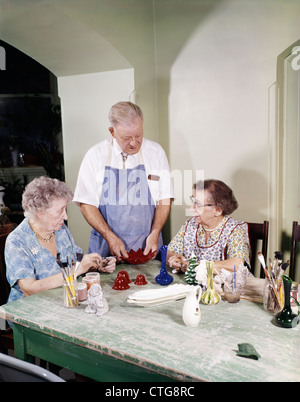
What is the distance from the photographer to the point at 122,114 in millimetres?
2857

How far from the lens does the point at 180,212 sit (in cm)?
323

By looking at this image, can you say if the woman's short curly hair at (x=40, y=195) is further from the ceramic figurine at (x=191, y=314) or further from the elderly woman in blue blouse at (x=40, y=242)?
the ceramic figurine at (x=191, y=314)

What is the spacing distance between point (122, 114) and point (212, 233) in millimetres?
1062

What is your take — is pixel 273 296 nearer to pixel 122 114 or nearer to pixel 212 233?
pixel 212 233

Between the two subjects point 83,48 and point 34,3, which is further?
point 83,48

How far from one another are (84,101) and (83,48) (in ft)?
1.29

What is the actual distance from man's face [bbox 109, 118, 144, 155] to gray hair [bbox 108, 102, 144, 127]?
29mm

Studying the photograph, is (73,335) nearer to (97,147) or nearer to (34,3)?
(97,147)

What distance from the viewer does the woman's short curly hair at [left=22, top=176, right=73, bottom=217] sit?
2.34 m

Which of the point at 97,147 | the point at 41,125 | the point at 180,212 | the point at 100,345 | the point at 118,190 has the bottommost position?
the point at 100,345

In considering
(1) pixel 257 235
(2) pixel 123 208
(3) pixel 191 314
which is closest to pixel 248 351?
(3) pixel 191 314

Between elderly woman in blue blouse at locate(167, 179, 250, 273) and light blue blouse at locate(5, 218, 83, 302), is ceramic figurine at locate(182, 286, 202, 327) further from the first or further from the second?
light blue blouse at locate(5, 218, 83, 302)

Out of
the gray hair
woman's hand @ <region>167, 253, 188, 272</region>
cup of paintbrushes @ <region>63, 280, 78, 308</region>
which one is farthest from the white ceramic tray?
the gray hair

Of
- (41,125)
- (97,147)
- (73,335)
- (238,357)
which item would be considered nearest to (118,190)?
(97,147)
